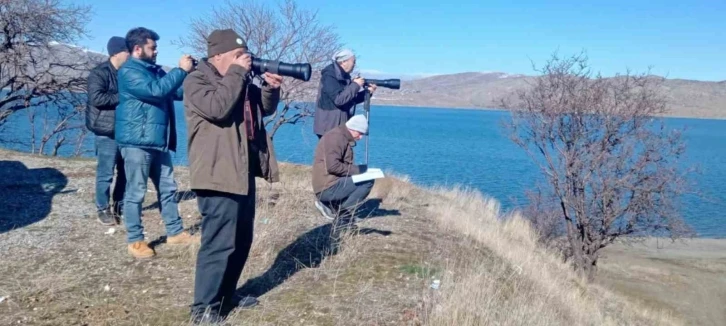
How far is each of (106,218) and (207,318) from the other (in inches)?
123

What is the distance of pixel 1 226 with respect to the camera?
6.64 metres

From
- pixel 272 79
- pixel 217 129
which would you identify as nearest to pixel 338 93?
pixel 272 79

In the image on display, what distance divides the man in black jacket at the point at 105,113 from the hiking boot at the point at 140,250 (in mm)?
1227

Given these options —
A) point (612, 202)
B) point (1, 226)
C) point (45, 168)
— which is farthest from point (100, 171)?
point (612, 202)

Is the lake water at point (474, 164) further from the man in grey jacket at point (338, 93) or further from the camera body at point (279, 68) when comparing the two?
the camera body at point (279, 68)

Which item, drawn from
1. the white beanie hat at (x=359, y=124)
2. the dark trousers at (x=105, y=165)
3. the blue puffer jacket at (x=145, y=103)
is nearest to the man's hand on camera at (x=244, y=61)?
the blue puffer jacket at (x=145, y=103)

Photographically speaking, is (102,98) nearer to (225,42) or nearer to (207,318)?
(225,42)

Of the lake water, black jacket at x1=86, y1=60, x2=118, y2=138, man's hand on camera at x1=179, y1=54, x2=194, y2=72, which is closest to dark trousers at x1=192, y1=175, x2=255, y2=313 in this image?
man's hand on camera at x1=179, y1=54, x2=194, y2=72

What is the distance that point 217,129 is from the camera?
3949 millimetres

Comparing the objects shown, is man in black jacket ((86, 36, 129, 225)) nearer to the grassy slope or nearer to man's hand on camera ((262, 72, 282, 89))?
the grassy slope

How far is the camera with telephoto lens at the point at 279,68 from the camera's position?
4109mm

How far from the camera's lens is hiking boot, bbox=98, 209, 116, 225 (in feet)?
22.1

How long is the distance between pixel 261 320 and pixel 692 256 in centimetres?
1975

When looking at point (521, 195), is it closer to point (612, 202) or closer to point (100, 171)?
point (612, 202)
